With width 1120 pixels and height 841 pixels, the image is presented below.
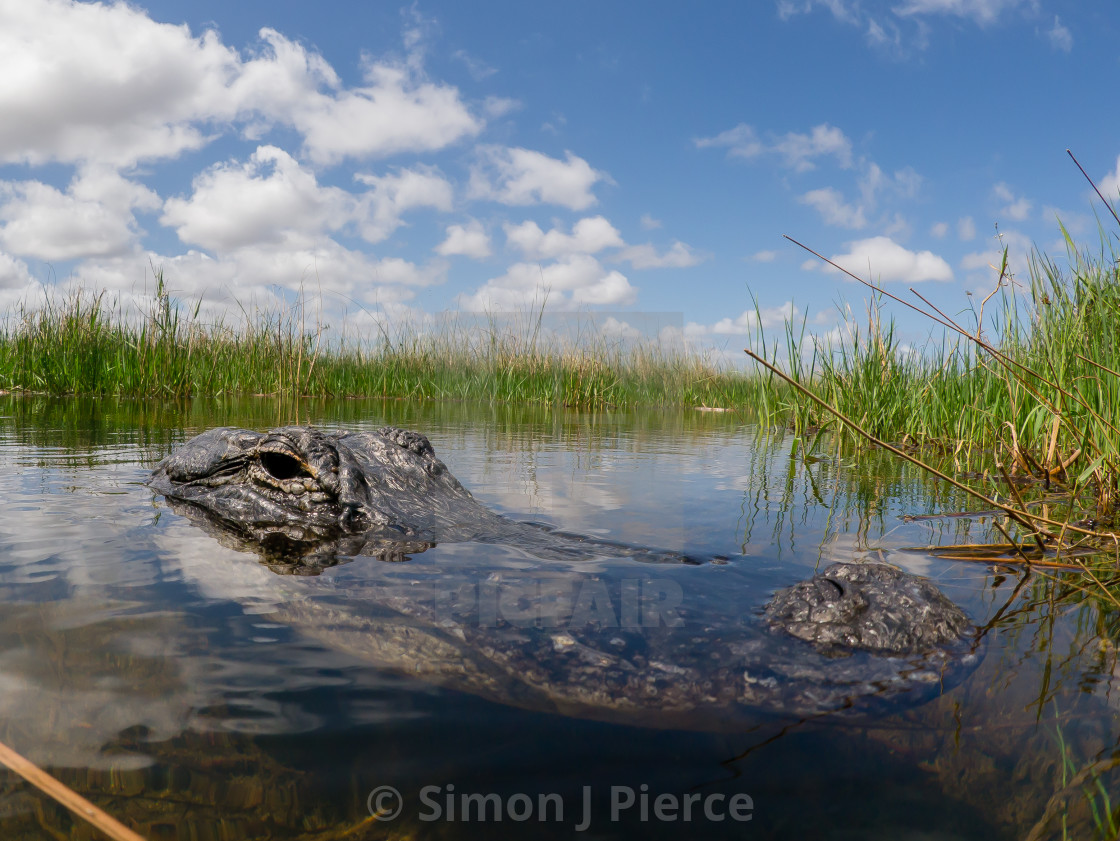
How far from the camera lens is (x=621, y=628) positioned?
2.00 meters

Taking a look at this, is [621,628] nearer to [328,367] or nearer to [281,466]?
[281,466]

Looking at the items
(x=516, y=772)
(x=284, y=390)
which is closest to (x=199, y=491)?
(x=516, y=772)

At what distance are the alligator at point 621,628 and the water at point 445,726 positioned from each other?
0.03 metres

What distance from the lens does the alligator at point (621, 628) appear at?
1.68 m

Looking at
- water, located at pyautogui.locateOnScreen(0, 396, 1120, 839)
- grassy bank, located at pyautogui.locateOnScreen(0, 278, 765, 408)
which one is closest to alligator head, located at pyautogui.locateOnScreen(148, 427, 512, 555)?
water, located at pyautogui.locateOnScreen(0, 396, 1120, 839)

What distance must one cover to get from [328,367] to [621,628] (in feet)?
53.7

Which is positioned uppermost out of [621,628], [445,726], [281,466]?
[281,466]

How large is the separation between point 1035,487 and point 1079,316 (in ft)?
4.04

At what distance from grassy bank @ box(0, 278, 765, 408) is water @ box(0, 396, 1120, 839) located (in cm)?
1216

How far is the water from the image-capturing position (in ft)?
4.29

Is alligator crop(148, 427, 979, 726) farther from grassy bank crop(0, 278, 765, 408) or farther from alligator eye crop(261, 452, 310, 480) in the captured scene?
grassy bank crop(0, 278, 765, 408)

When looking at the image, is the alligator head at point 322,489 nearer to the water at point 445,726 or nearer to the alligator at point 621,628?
the alligator at point 621,628

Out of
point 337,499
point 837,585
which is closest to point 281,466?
point 337,499

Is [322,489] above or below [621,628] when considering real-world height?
above
